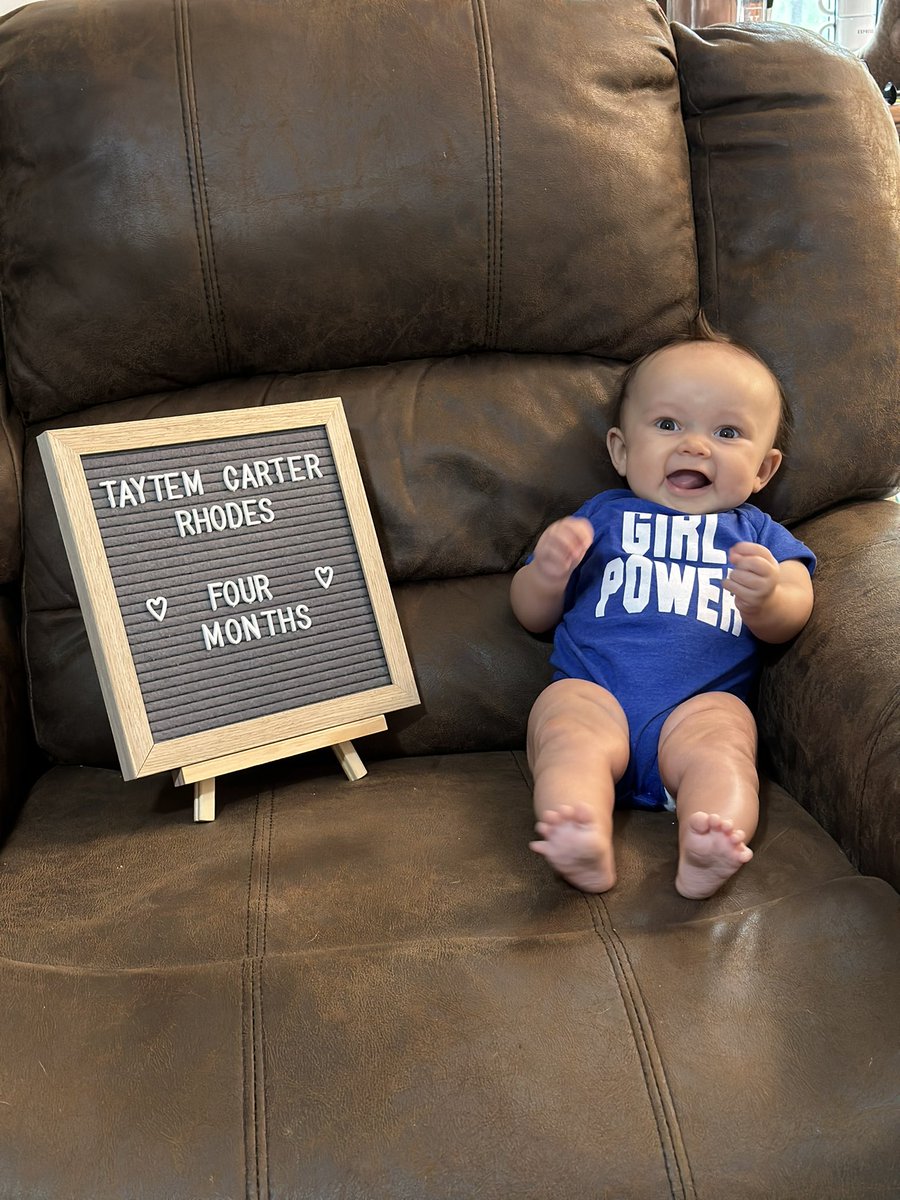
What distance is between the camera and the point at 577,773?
3.92 ft

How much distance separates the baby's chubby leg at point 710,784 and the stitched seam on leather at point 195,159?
0.78 metres

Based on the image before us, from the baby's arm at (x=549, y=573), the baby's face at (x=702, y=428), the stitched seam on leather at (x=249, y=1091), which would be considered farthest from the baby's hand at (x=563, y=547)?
the stitched seam on leather at (x=249, y=1091)

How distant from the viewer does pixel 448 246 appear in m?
1.45

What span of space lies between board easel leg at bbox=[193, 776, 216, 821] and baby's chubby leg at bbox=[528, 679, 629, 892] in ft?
1.18

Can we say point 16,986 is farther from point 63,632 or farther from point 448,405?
point 448,405

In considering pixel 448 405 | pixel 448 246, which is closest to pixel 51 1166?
pixel 448 405

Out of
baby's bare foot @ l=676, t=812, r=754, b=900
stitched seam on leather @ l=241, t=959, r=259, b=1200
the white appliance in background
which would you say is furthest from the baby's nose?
the white appliance in background

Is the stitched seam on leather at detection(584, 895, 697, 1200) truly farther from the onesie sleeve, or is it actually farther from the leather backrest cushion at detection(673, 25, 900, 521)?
the leather backrest cushion at detection(673, 25, 900, 521)

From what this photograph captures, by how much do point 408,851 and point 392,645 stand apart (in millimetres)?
334

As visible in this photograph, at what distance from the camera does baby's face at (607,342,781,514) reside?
1.42 metres

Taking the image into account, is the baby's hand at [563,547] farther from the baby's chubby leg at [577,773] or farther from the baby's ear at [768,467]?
the baby's ear at [768,467]

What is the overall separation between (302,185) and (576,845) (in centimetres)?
88

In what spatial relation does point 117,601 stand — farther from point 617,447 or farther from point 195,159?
point 617,447


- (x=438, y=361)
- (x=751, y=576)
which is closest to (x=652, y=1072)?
(x=751, y=576)
